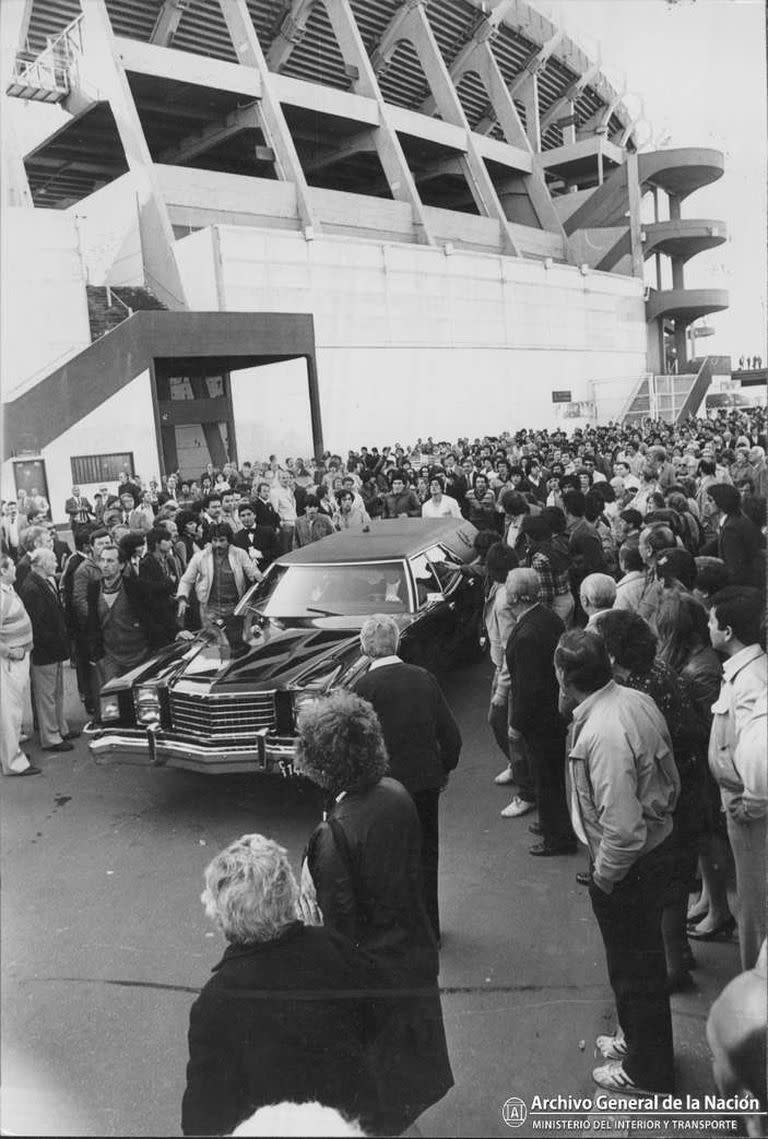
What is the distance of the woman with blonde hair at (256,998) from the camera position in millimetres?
A: 1906

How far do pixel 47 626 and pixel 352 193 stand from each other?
28332 mm

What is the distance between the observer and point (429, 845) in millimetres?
3443

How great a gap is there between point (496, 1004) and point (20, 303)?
10.5ft

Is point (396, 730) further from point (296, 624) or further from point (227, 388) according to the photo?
point (227, 388)

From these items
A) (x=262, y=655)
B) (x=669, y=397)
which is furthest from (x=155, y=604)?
(x=669, y=397)

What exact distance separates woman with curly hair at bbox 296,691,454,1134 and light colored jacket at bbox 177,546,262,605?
4.25 m

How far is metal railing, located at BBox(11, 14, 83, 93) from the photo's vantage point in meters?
4.51

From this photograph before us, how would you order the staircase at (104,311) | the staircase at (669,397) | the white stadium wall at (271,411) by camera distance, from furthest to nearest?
the staircase at (669,397) → the white stadium wall at (271,411) → the staircase at (104,311)

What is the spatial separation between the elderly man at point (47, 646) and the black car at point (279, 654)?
300 millimetres

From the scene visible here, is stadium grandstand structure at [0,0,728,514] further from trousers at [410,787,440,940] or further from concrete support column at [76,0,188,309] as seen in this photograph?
trousers at [410,787,440,940]

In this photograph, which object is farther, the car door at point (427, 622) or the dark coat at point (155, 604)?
the dark coat at point (155, 604)

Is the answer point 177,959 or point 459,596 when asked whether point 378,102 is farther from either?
point 177,959

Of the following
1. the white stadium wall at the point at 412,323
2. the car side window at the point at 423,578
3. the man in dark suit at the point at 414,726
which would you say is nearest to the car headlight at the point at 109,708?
the car side window at the point at 423,578

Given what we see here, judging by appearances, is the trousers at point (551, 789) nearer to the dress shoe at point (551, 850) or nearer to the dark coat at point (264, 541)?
the dress shoe at point (551, 850)
